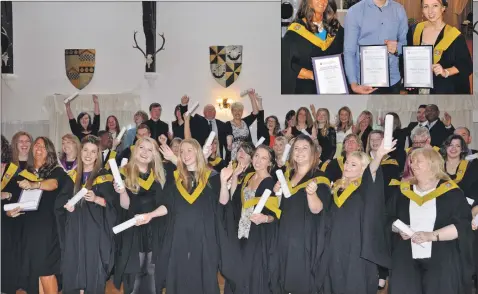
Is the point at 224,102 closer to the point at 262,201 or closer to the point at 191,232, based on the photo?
the point at 191,232

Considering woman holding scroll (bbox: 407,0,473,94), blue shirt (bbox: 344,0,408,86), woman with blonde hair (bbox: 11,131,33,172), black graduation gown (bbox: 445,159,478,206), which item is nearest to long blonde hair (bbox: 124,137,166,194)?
woman with blonde hair (bbox: 11,131,33,172)

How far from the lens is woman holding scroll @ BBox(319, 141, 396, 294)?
6207mm

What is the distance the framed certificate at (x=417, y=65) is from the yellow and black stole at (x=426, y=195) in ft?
8.11

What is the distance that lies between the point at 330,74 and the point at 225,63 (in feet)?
11.5

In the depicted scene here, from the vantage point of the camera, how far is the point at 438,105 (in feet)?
35.9

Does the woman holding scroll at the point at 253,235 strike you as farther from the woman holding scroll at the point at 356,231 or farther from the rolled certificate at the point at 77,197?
the rolled certificate at the point at 77,197

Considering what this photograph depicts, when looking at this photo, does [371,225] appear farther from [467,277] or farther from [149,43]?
[149,43]

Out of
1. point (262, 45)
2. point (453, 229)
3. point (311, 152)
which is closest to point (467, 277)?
point (453, 229)

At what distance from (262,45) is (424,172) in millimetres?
6136

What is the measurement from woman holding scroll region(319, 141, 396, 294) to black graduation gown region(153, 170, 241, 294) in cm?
106

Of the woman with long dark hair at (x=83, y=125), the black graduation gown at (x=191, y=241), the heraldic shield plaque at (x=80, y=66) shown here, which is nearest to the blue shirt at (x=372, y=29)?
the black graduation gown at (x=191, y=241)

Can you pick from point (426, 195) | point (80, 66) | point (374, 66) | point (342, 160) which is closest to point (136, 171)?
point (342, 160)

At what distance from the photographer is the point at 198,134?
10.0 m

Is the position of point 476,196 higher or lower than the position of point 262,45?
lower
